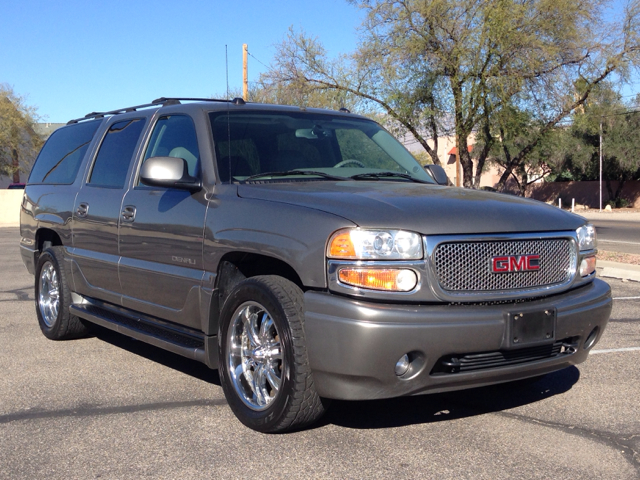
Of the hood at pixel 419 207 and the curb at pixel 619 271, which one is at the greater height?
the hood at pixel 419 207

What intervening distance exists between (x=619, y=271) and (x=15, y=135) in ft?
150

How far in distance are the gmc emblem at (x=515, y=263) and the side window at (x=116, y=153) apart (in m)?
3.04

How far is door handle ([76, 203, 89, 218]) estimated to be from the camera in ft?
19.9

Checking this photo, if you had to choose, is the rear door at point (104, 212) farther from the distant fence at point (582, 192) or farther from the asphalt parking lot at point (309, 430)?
the distant fence at point (582, 192)

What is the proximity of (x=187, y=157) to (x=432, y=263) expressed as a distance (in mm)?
2177

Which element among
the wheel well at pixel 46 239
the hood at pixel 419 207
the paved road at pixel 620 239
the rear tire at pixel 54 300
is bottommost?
the paved road at pixel 620 239

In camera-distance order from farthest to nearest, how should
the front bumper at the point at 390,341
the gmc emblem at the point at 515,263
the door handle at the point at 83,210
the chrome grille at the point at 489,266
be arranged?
1. the door handle at the point at 83,210
2. the gmc emblem at the point at 515,263
3. the chrome grille at the point at 489,266
4. the front bumper at the point at 390,341

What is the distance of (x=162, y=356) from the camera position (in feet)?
20.3

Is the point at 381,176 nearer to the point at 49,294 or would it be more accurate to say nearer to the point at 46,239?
the point at 49,294

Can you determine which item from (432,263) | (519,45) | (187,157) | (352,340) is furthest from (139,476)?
(519,45)

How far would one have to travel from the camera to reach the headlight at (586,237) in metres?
4.43

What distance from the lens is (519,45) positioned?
16.7 m

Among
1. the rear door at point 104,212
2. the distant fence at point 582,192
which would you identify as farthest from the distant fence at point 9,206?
the distant fence at point 582,192

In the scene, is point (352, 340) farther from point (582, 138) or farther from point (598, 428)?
point (582, 138)
